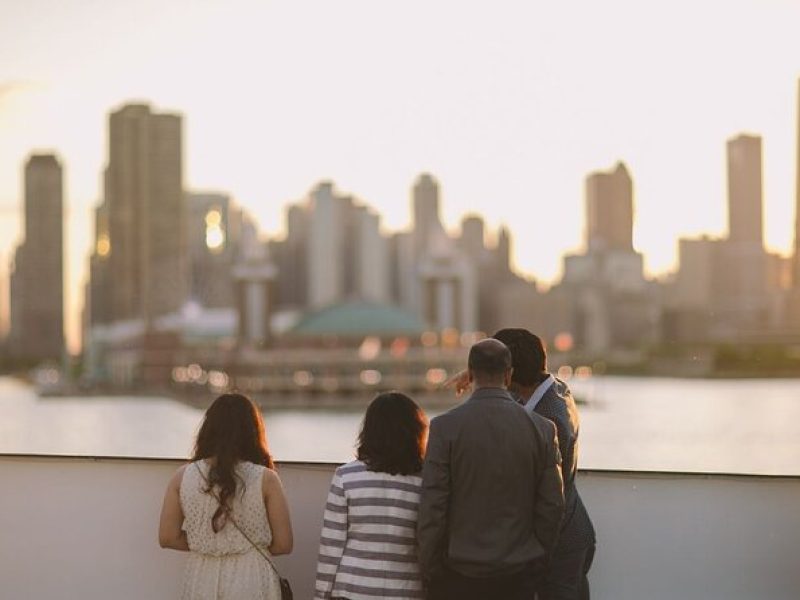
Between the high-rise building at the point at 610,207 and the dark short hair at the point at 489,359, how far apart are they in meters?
4.76

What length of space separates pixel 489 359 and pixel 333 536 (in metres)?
0.59

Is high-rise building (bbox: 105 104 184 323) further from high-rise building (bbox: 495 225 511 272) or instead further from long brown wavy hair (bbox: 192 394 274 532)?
long brown wavy hair (bbox: 192 394 274 532)

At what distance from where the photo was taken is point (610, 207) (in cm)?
970

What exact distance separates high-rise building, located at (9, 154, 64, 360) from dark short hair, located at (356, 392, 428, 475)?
18.6 ft

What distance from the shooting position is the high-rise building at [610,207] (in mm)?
8400

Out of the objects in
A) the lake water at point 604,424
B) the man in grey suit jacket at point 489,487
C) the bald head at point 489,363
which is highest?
the bald head at point 489,363

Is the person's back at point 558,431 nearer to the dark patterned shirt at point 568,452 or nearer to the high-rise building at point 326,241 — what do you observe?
the dark patterned shirt at point 568,452

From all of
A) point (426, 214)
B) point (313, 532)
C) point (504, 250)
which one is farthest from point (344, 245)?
point (313, 532)

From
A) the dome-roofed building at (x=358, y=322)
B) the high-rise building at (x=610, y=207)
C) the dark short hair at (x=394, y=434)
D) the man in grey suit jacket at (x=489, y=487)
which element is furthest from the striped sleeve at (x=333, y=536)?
the dome-roofed building at (x=358, y=322)

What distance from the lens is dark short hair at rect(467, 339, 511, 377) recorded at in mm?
2631

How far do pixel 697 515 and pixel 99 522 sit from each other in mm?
1873

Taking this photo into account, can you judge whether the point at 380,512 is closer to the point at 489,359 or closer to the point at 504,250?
the point at 489,359

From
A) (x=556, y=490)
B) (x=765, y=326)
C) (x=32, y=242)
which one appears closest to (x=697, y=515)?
(x=556, y=490)

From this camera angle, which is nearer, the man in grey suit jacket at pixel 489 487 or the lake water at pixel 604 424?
the man in grey suit jacket at pixel 489 487
